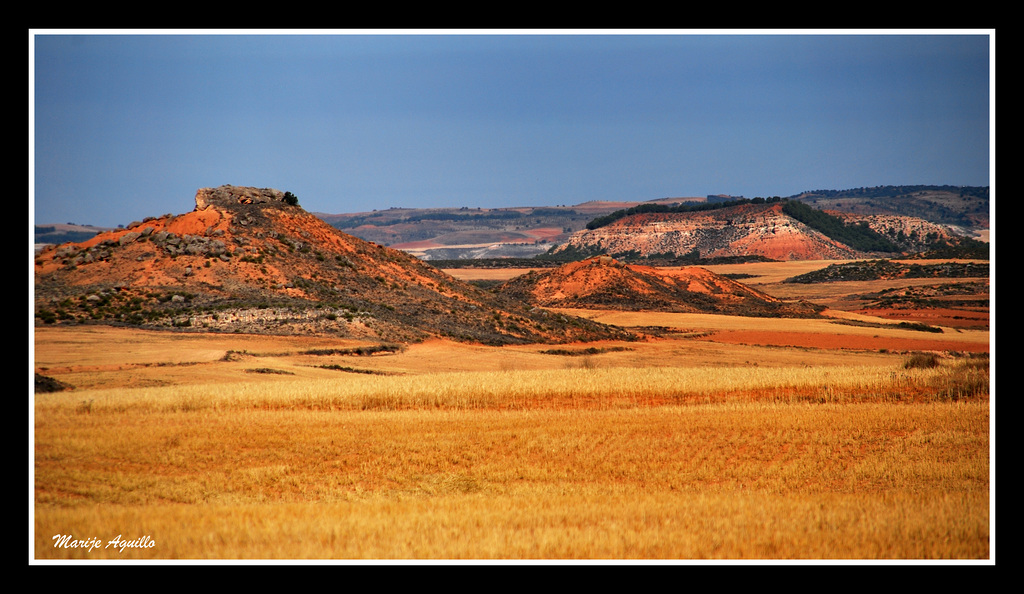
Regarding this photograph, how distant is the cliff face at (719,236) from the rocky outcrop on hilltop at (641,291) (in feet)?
242

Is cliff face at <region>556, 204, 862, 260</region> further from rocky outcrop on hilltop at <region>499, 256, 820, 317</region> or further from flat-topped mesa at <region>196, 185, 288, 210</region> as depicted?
flat-topped mesa at <region>196, 185, 288, 210</region>

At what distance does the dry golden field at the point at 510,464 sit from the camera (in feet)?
38.4

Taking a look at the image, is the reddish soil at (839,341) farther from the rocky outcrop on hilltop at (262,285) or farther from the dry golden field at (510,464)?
the dry golden field at (510,464)

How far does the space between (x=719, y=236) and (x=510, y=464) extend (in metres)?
161

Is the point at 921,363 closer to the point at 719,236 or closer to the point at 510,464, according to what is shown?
the point at 510,464

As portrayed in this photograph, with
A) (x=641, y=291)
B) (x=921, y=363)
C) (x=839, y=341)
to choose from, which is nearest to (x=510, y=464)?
(x=921, y=363)

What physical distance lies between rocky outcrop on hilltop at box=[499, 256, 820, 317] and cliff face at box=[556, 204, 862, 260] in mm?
73660

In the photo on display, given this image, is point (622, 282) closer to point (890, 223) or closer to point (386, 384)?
point (386, 384)

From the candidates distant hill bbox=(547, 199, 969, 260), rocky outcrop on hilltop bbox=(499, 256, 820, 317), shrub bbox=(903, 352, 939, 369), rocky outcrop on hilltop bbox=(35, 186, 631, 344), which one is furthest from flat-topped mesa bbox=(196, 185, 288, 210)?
distant hill bbox=(547, 199, 969, 260)

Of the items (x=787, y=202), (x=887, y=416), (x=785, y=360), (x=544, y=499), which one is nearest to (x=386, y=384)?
(x=544, y=499)

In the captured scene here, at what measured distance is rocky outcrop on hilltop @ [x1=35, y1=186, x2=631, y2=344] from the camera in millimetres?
45156

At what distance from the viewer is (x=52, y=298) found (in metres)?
44.8

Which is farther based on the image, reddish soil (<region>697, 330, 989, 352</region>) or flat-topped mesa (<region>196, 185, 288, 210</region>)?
flat-topped mesa (<region>196, 185, 288, 210</region>)

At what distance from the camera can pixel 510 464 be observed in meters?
17.4
